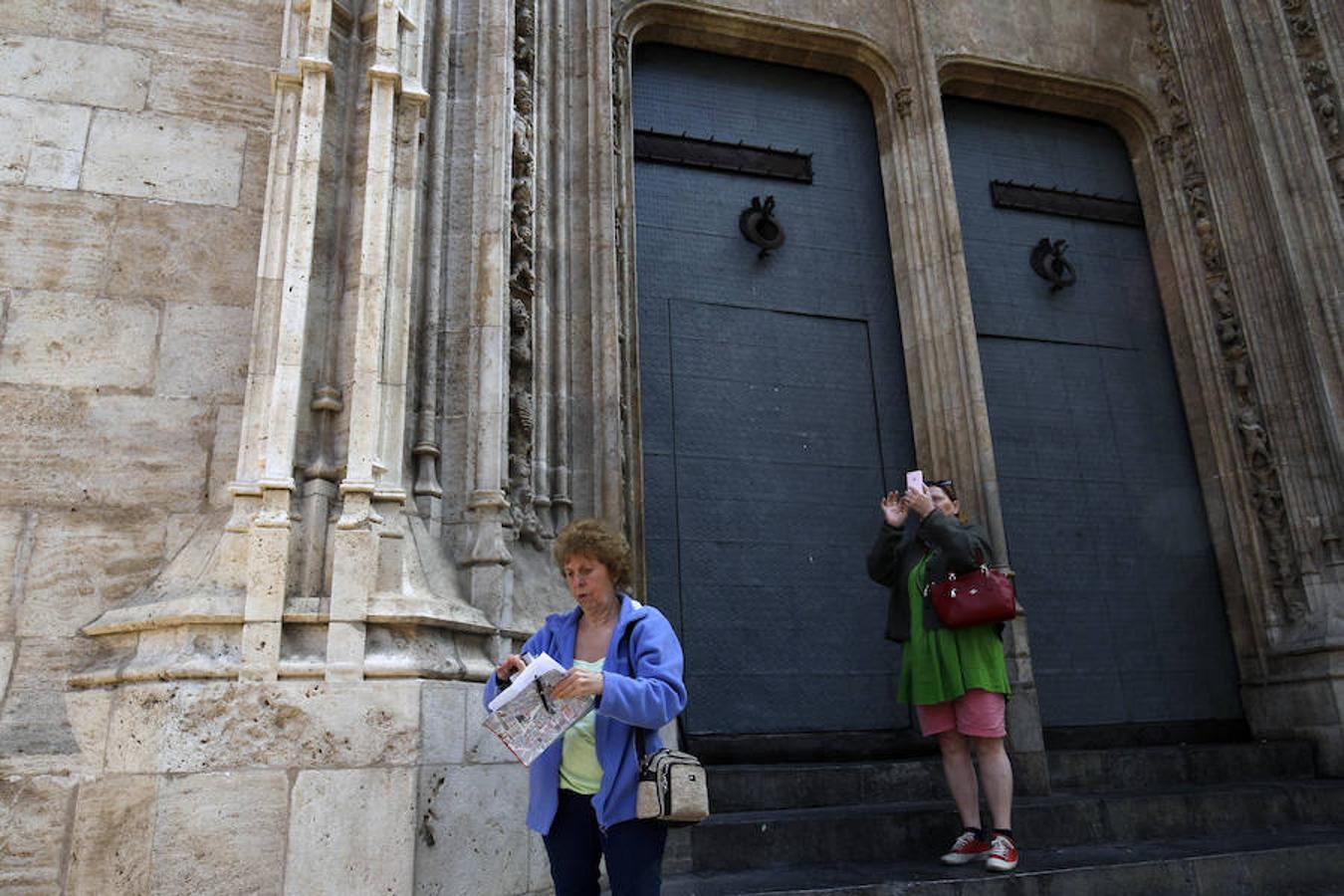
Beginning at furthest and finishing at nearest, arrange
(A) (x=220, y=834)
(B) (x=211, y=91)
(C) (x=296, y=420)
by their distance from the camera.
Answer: (B) (x=211, y=91) < (C) (x=296, y=420) < (A) (x=220, y=834)

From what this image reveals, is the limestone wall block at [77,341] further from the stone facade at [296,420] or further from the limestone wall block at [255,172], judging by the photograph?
the limestone wall block at [255,172]

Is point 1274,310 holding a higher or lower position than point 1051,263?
lower

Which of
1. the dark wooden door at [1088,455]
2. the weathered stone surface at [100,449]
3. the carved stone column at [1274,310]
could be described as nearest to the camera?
the weathered stone surface at [100,449]

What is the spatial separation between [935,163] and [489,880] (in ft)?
18.4

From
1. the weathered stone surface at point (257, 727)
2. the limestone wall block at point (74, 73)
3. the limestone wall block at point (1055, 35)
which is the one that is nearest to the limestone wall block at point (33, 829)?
the weathered stone surface at point (257, 727)

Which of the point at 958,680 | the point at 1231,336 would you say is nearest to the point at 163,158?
the point at 958,680

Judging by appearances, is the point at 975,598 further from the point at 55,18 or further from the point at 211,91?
the point at 55,18

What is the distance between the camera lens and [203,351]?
383cm

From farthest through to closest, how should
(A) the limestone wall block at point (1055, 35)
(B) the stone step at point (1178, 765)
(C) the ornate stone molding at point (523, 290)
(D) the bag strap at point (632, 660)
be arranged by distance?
(A) the limestone wall block at point (1055, 35), (B) the stone step at point (1178, 765), (C) the ornate stone molding at point (523, 290), (D) the bag strap at point (632, 660)

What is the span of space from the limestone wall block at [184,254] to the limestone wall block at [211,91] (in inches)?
17.2

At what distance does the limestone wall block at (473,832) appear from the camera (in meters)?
3.13

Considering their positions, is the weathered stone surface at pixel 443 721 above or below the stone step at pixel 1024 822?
above

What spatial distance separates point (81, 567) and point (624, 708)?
2.36 m

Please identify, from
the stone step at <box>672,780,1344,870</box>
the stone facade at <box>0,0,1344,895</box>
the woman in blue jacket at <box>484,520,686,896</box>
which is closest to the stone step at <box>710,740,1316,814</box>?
the stone step at <box>672,780,1344,870</box>
